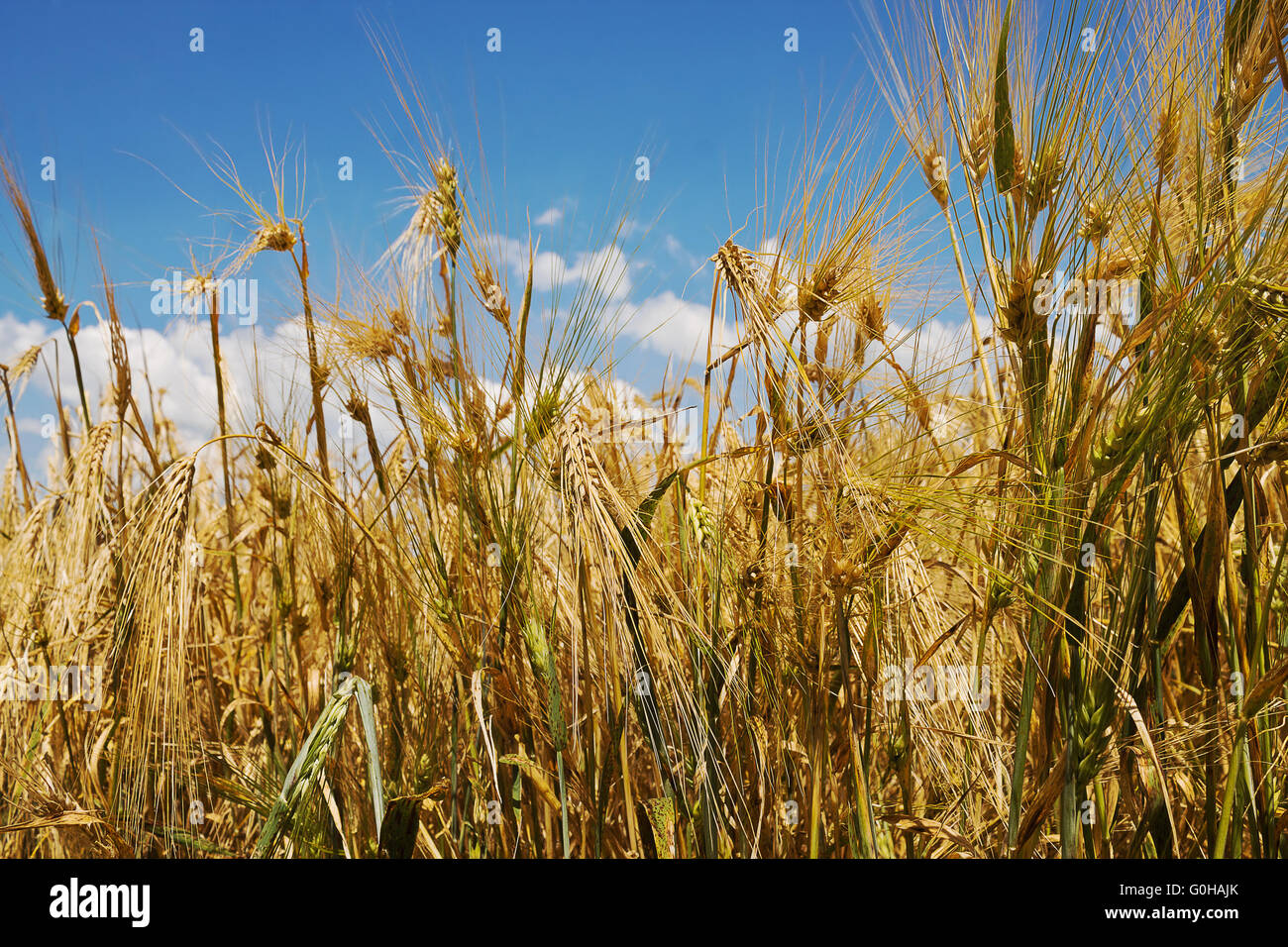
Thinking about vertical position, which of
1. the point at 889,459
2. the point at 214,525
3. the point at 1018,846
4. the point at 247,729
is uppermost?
the point at 214,525

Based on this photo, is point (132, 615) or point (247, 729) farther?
point (247, 729)

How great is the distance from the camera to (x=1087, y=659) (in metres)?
0.83

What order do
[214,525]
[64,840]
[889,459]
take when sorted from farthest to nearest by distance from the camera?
[214,525], [64,840], [889,459]

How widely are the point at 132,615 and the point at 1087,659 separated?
3.75 feet

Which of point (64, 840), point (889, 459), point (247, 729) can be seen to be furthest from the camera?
point (247, 729)

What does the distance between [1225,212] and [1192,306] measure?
0.16m

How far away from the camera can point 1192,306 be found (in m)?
0.76
